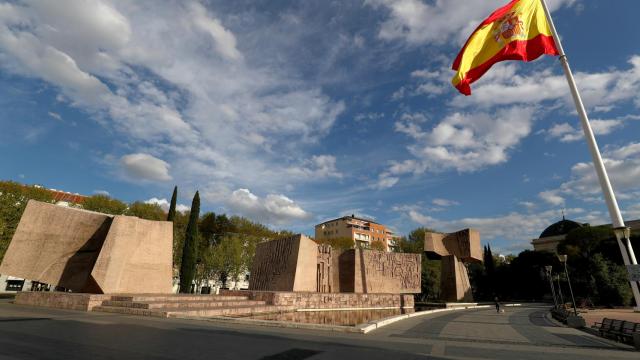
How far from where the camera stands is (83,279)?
56.8ft

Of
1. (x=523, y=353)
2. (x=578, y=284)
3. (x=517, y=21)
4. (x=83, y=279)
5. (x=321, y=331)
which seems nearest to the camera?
(x=523, y=353)

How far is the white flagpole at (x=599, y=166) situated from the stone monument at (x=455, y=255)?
81.2 ft

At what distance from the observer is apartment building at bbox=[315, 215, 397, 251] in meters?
87.7

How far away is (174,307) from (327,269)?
13127 millimetres

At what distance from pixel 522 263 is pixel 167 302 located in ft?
188

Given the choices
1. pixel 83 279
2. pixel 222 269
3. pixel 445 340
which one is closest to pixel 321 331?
pixel 445 340

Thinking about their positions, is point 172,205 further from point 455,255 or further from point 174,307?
point 455,255

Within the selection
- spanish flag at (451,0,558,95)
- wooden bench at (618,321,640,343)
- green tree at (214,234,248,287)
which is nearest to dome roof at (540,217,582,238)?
green tree at (214,234,248,287)

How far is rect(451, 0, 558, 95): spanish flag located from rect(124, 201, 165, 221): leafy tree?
3739 centimetres

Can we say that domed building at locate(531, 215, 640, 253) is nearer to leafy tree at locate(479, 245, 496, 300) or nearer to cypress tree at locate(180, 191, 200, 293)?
leafy tree at locate(479, 245, 496, 300)

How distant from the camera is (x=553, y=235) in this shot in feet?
262

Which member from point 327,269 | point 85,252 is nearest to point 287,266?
point 327,269

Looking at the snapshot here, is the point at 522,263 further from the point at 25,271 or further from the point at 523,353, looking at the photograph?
the point at 25,271

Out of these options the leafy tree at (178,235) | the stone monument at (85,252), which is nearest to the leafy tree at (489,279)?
the leafy tree at (178,235)
